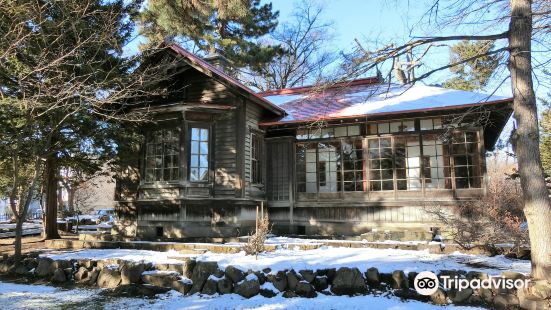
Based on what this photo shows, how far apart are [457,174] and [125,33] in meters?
11.5

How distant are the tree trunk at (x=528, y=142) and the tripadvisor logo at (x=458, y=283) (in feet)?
1.44

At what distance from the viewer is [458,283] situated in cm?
667

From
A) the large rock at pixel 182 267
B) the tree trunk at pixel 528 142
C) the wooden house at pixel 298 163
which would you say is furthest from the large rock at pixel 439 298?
the wooden house at pixel 298 163

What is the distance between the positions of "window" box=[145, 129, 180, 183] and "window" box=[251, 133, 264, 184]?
8.23ft

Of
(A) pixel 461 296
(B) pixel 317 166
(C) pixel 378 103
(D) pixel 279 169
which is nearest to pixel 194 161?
(D) pixel 279 169

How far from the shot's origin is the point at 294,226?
540 inches

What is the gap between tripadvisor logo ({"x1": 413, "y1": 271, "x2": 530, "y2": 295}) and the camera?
252 inches

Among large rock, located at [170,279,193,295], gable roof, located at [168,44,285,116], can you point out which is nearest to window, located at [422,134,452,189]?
gable roof, located at [168,44,285,116]

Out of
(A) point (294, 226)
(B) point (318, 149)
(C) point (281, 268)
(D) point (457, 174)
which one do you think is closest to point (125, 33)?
(B) point (318, 149)

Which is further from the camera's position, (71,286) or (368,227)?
(368,227)

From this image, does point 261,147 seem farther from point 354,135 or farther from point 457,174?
point 457,174

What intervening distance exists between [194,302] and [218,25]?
20914 mm

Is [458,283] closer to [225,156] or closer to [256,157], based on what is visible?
[225,156]

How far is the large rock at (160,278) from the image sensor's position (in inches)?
303
